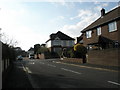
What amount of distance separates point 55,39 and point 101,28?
42190 mm

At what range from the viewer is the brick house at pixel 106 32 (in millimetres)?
25031

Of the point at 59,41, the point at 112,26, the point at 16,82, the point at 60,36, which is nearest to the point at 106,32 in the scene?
the point at 112,26

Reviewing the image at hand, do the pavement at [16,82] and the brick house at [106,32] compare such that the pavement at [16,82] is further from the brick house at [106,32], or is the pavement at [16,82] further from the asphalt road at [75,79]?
the brick house at [106,32]

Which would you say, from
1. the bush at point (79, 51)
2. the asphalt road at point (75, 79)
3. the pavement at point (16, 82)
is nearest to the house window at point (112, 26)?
the bush at point (79, 51)

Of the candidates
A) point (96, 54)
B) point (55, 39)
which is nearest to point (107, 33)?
point (96, 54)

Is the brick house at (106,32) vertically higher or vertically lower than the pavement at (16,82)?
higher

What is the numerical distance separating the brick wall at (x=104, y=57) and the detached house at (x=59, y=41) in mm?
44771

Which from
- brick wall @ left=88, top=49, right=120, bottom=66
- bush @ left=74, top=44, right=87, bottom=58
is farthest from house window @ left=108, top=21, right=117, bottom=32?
bush @ left=74, top=44, right=87, bottom=58

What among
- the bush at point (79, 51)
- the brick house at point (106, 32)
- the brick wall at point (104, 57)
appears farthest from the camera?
the bush at point (79, 51)

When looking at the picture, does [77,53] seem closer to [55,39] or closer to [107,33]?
[107,33]

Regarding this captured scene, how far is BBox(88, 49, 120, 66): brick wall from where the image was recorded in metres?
19.3

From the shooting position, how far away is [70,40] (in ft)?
244

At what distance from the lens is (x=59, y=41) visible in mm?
71438

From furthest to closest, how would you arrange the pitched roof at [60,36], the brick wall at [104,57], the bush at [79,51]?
the pitched roof at [60,36]
the bush at [79,51]
the brick wall at [104,57]
